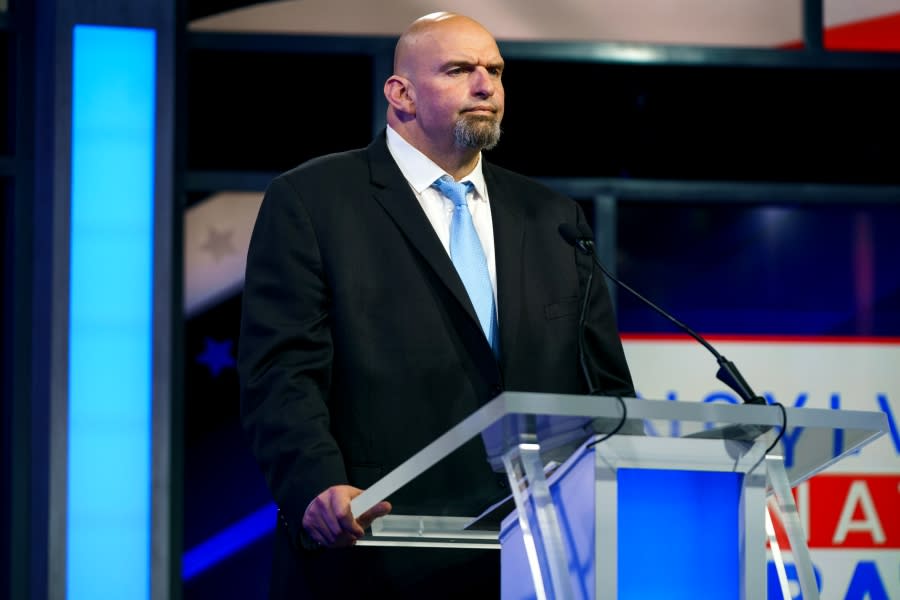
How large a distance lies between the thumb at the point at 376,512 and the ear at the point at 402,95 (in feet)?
3.57

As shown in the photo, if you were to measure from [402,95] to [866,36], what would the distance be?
125 inches

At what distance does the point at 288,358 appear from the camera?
Result: 2613mm

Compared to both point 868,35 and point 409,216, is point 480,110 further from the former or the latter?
point 868,35

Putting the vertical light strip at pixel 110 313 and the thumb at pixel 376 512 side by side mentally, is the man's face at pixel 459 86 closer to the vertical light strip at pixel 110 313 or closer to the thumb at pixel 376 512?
the thumb at pixel 376 512

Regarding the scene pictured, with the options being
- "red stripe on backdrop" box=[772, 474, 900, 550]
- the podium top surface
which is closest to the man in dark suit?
the podium top surface

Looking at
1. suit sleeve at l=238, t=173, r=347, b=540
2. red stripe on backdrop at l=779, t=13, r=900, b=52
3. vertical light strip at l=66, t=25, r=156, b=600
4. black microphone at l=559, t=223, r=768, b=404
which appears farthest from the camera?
red stripe on backdrop at l=779, t=13, r=900, b=52

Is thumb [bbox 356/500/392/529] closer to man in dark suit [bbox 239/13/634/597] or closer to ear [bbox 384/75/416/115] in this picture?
man in dark suit [bbox 239/13/634/597]

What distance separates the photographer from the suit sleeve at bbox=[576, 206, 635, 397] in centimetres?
280

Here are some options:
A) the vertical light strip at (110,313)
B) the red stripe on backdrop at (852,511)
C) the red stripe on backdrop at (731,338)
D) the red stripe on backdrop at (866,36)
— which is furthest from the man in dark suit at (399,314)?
the red stripe on backdrop at (866,36)

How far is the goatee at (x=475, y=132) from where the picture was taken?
289 centimetres

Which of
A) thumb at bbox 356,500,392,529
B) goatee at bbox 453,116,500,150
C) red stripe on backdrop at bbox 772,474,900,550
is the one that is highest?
goatee at bbox 453,116,500,150

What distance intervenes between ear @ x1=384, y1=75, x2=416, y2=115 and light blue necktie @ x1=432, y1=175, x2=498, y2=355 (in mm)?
296

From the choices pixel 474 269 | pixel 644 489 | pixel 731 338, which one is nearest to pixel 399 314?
pixel 474 269

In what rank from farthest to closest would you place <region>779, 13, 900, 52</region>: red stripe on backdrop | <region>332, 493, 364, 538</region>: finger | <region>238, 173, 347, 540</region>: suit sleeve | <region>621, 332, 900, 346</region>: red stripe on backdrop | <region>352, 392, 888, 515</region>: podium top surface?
<region>779, 13, 900, 52</region>: red stripe on backdrop < <region>621, 332, 900, 346</region>: red stripe on backdrop < <region>238, 173, 347, 540</region>: suit sleeve < <region>332, 493, 364, 538</region>: finger < <region>352, 392, 888, 515</region>: podium top surface
